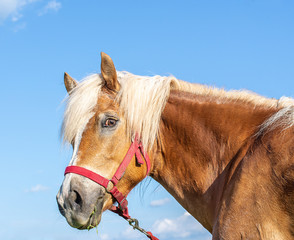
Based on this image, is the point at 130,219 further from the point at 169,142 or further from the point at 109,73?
the point at 109,73

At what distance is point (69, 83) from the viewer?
5.32m

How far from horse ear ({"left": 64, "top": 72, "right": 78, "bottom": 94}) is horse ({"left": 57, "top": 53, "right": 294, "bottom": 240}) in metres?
0.36

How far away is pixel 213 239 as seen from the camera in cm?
378

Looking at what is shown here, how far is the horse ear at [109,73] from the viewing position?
4.59 meters

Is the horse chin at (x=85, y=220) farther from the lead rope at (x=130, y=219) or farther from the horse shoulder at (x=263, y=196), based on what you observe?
the horse shoulder at (x=263, y=196)

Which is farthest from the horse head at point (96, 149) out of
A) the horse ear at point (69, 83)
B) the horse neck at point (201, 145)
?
the horse ear at point (69, 83)

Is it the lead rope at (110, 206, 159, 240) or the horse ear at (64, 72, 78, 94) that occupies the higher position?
the horse ear at (64, 72, 78, 94)

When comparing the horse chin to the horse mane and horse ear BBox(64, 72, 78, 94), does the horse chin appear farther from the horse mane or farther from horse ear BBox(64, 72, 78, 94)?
horse ear BBox(64, 72, 78, 94)

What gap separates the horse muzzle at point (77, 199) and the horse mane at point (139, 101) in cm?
64

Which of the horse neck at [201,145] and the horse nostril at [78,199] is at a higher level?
the horse neck at [201,145]

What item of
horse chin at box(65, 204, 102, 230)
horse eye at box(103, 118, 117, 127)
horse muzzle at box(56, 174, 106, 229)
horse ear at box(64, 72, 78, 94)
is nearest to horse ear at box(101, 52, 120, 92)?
horse eye at box(103, 118, 117, 127)

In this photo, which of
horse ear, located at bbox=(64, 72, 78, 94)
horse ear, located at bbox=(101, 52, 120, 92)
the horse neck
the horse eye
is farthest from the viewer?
horse ear, located at bbox=(64, 72, 78, 94)

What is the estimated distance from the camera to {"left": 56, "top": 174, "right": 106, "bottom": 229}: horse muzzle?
4.21 meters

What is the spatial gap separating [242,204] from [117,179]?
1601mm
